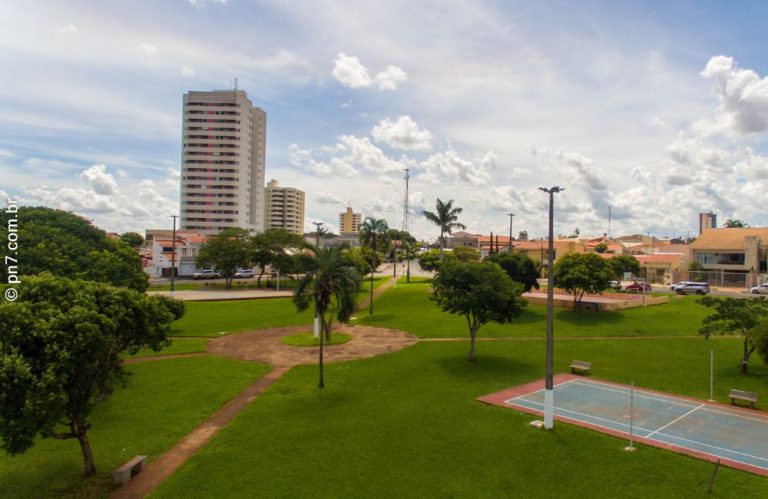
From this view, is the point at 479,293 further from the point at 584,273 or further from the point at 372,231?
the point at 372,231

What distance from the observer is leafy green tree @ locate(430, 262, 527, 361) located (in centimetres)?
2700

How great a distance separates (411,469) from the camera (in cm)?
1452

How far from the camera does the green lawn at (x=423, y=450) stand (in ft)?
44.2

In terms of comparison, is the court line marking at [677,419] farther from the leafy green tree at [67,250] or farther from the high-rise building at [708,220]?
the high-rise building at [708,220]

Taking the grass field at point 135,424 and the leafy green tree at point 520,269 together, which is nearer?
the grass field at point 135,424

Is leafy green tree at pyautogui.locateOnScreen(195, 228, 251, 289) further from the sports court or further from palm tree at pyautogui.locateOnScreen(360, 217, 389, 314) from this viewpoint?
the sports court

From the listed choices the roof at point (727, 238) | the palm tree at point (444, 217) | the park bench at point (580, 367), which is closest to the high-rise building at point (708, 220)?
the roof at point (727, 238)

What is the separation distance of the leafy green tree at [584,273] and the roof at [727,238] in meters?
41.3

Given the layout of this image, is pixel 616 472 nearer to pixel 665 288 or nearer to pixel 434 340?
pixel 434 340

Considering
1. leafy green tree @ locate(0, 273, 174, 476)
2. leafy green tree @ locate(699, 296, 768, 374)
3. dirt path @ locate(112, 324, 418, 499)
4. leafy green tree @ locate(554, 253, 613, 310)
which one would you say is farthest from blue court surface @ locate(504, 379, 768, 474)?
leafy green tree @ locate(554, 253, 613, 310)

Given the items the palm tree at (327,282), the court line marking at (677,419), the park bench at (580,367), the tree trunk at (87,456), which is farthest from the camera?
the park bench at (580,367)

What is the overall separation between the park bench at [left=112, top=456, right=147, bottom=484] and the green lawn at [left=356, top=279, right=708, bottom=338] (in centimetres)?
2453

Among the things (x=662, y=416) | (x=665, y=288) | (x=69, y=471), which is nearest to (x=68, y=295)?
(x=69, y=471)

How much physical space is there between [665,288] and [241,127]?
11944cm
